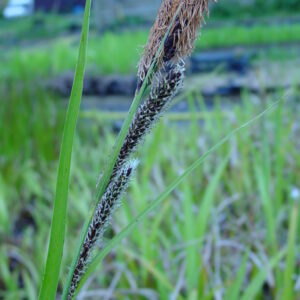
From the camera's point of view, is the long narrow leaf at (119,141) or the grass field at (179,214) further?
the grass field at (179,214)

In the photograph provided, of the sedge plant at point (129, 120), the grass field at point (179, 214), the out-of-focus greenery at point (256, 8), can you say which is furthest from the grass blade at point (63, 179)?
the out-of-focus greenery at point (256, 8)

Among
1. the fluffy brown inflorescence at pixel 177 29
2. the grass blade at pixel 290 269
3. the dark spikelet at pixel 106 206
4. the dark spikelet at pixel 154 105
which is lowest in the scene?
the grass blade at pixel 290 269

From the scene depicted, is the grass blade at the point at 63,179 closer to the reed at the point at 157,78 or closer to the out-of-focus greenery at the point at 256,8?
the reed at the point at 157,78

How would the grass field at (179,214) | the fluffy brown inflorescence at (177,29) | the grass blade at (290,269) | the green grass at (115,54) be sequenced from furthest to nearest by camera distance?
1. the green grass at (115,54)
2. the grass field at (179,214)
3. the grass blade at (290,269)
4. the fluffy brown inflorescence at (177,29)

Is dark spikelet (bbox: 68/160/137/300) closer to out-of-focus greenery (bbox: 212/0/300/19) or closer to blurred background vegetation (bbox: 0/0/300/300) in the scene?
blurred background vegetation (bbox: 0/0/300/300)

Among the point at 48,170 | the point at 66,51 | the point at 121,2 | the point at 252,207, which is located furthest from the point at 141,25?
the point at 252,207

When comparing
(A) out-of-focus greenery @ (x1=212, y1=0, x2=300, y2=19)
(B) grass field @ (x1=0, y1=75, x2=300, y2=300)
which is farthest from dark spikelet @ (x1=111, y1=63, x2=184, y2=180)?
(A) out-of-focus greenery @ (x1=212, y1=0, x2=300, y2=19)
